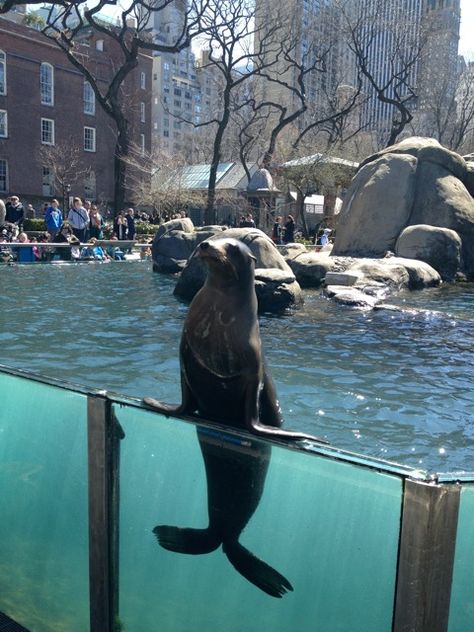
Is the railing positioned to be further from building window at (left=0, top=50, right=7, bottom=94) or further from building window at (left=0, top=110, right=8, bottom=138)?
building window at (left=0, top=50, right=7, bottom=94)

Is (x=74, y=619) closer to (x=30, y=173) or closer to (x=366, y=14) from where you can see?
(x=366, y=14)

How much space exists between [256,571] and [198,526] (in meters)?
0.28

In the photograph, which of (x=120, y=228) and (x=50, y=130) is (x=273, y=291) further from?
(x=50, y=130)

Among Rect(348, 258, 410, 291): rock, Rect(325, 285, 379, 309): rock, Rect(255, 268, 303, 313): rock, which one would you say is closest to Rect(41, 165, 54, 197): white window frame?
Rect(348, 258, 410, 291): rock

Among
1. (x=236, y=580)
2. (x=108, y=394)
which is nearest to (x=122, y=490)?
(x=108, y=394)

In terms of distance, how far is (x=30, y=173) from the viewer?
4231 centimetres

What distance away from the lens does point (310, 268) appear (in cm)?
1478

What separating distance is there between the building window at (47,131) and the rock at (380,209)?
30.3 meters

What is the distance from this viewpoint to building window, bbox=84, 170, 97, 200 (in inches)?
1807

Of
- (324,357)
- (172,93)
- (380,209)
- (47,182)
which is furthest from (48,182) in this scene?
(172,93)

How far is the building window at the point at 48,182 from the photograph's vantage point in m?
43.4

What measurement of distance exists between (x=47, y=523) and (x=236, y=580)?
37.3 inches

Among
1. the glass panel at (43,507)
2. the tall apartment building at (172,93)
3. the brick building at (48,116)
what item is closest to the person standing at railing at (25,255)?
the glass panel at (43,507)

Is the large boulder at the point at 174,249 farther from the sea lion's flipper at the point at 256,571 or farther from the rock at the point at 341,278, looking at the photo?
the sea lion's flipper at the point at 256,571
